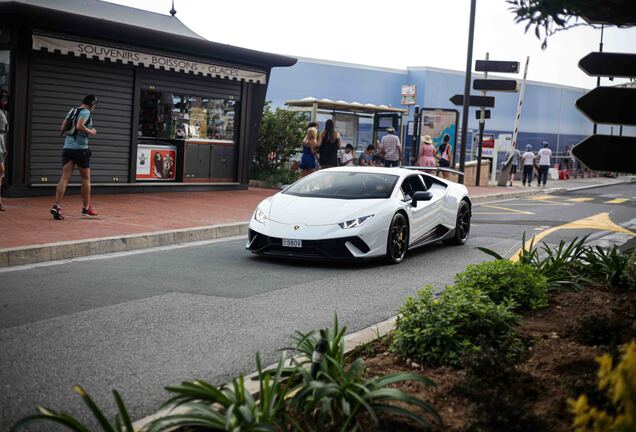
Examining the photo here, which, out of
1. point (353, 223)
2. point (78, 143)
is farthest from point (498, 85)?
point (353, 223)

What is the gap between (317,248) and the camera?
10016 millimetres

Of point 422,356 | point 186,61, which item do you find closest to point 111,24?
point 186,61

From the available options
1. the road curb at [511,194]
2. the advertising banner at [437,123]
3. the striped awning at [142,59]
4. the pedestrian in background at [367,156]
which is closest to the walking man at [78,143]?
the striped awning at [142,59]

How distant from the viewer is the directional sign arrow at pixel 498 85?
96.1ft

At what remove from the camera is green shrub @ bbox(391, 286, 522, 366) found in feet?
16.3

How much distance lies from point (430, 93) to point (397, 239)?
1194 inches

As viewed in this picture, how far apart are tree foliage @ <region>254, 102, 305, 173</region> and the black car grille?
1387 centimetres

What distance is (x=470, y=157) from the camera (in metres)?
42.2

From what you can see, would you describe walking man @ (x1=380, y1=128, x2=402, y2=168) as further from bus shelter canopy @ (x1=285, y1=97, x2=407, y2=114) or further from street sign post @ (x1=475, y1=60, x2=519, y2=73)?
street sign post @ (x1=475, y1=60, x2=519, y2=73)

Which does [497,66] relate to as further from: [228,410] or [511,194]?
[228,410]

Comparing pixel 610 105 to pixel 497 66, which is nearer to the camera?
pixel 610 105

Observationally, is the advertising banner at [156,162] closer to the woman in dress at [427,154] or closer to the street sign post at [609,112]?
the woman in dress at [427,154]

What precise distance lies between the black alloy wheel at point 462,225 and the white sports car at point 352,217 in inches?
15.1

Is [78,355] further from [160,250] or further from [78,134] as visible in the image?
[78,134]
